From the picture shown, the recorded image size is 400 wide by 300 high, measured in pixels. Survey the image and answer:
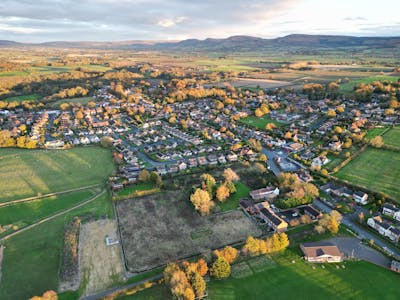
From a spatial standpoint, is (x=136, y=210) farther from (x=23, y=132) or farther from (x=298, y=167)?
(x=23, y=132)

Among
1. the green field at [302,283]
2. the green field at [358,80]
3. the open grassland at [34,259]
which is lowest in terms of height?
the open grassland at [34,259]

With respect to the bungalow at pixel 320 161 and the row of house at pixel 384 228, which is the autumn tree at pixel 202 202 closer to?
the row of house at pixel 384 228

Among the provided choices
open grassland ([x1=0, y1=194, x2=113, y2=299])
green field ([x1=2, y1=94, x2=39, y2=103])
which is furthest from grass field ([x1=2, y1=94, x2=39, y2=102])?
open grassland ([x1=0, y1=194, x2=113, y2=299])

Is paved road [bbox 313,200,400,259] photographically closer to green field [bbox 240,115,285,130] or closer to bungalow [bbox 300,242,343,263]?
bungalow [bbox 300,242,343,263]

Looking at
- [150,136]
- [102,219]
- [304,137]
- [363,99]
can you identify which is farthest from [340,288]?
[363,99]

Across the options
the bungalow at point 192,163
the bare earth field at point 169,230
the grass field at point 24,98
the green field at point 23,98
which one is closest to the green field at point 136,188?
the bare earth field at point 169,230

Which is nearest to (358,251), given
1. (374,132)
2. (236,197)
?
(236,197)

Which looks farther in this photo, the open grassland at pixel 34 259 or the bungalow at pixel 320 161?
the bungalow at pixel 320 161
